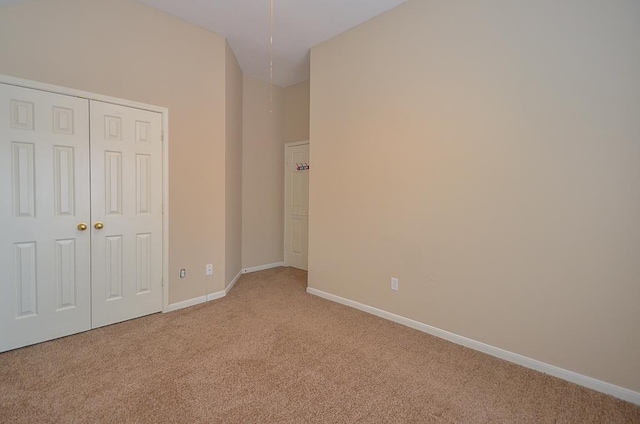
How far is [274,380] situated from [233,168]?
2.79 m

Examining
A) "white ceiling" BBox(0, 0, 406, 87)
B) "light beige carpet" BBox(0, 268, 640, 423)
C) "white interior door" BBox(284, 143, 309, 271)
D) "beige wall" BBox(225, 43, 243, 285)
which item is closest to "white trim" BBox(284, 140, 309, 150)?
"white interior door" BBox(284, 143, 309, 271)

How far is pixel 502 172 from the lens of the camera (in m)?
2.17

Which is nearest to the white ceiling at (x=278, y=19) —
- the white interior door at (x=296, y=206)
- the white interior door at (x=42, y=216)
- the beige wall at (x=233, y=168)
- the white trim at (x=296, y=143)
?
the beige wall at (x=233, y=168)

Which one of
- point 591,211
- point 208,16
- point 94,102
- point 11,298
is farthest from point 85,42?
point 591,211

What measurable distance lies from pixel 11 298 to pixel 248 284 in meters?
2.32

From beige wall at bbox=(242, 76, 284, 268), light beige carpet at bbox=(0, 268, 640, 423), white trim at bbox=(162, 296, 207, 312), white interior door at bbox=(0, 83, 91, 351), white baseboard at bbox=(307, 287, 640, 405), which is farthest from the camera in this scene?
beige wall at bbox=(242, 76, 284, 268)

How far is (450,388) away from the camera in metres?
1.85

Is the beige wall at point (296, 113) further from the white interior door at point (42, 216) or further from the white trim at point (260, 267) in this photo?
the white interior door at point (42, 216)

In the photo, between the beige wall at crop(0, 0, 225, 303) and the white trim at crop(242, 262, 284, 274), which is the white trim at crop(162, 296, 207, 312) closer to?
the beige wall at crop(0, 0, 225, 303)

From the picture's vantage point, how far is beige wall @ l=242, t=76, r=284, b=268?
4562mm

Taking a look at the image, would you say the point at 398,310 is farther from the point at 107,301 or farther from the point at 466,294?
the point at 107,301

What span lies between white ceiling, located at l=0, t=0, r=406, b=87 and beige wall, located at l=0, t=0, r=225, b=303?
0.20 meters

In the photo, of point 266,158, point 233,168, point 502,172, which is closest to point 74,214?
point 233,168

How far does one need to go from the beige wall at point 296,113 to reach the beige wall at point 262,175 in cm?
12
